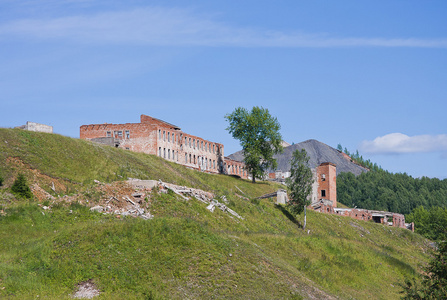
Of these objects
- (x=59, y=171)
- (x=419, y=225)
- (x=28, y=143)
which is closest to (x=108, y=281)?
(x=59, y=171)

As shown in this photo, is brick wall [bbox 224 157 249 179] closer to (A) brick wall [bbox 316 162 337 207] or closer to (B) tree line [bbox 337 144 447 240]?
(A) brick wall [bbox 316 162 337 207]

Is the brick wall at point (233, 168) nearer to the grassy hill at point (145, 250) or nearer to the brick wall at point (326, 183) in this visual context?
the brick wall at point (326, 183)

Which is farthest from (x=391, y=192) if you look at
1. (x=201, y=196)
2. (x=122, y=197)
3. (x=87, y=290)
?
(x=87, y=290)

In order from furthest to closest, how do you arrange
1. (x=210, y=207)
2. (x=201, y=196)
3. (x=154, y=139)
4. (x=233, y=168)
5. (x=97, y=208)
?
(x=233, y=168) < (x=154, y=139) < (x=201, y=196) < (x=210, y=207) < (x=97, y=208)

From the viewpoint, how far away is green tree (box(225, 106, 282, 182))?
96.2 metres

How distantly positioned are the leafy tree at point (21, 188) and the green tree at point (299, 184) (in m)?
34.7

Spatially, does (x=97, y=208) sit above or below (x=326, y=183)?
below

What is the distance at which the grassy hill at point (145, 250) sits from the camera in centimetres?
3133

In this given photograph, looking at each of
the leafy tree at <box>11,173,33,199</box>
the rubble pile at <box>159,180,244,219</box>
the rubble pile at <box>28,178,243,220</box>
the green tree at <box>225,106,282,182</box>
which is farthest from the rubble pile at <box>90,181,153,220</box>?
the green tree at <box>225,106,282,182</box>

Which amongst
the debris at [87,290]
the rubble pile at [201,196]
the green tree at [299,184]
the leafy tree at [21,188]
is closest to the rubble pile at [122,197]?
the rubble pile at [201,196]

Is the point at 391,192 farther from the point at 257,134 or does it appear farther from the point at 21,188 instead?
the point at 21,188

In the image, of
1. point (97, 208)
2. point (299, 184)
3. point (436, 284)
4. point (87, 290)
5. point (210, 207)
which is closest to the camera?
point (87, 290)

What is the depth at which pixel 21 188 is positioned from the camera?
140 feet

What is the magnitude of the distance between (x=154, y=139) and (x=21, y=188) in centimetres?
3615
